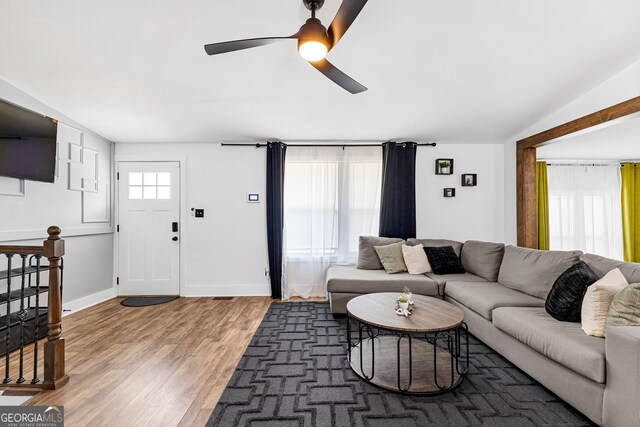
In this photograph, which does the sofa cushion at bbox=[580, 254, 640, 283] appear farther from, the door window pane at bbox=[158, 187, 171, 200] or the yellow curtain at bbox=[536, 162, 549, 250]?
the door window pane at bbox=[158, 187, 171, 200]

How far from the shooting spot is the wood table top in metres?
1.86

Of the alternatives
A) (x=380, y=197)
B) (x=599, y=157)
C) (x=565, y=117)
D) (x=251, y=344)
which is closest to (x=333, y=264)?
(x=380, y=197)

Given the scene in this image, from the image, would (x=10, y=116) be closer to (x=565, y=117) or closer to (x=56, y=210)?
(x=56, y=210)

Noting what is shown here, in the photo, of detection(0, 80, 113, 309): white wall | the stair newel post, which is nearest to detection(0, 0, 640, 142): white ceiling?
detection(0, 80, 113, 309): white wall

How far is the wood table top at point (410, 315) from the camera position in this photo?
1856 millimetres

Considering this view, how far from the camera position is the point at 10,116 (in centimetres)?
251

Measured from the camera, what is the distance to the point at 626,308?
1.60 meters

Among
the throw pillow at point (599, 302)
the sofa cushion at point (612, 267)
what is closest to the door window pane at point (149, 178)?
the throw pillow at point (599, 302)

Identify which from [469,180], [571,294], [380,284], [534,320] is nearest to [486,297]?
[534,320]

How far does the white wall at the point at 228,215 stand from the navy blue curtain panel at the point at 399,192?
1818 millimetres

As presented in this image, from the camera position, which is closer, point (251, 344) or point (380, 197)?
point (251, 344)

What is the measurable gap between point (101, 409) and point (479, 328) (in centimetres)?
295

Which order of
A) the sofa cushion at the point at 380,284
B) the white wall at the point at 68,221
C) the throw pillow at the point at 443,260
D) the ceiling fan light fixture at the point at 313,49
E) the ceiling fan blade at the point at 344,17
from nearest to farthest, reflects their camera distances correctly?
the ceiling fan blade at the point at 344,17
the ceiling fan light fixture at the point at 313,49
the white wall at the point at 68,221
the sofa cushion at the point at 380,284
the throw pillow at the point at 443,260

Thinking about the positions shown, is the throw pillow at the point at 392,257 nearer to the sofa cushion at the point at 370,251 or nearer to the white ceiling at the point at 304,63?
the sofa cushion at the point at 370,251
